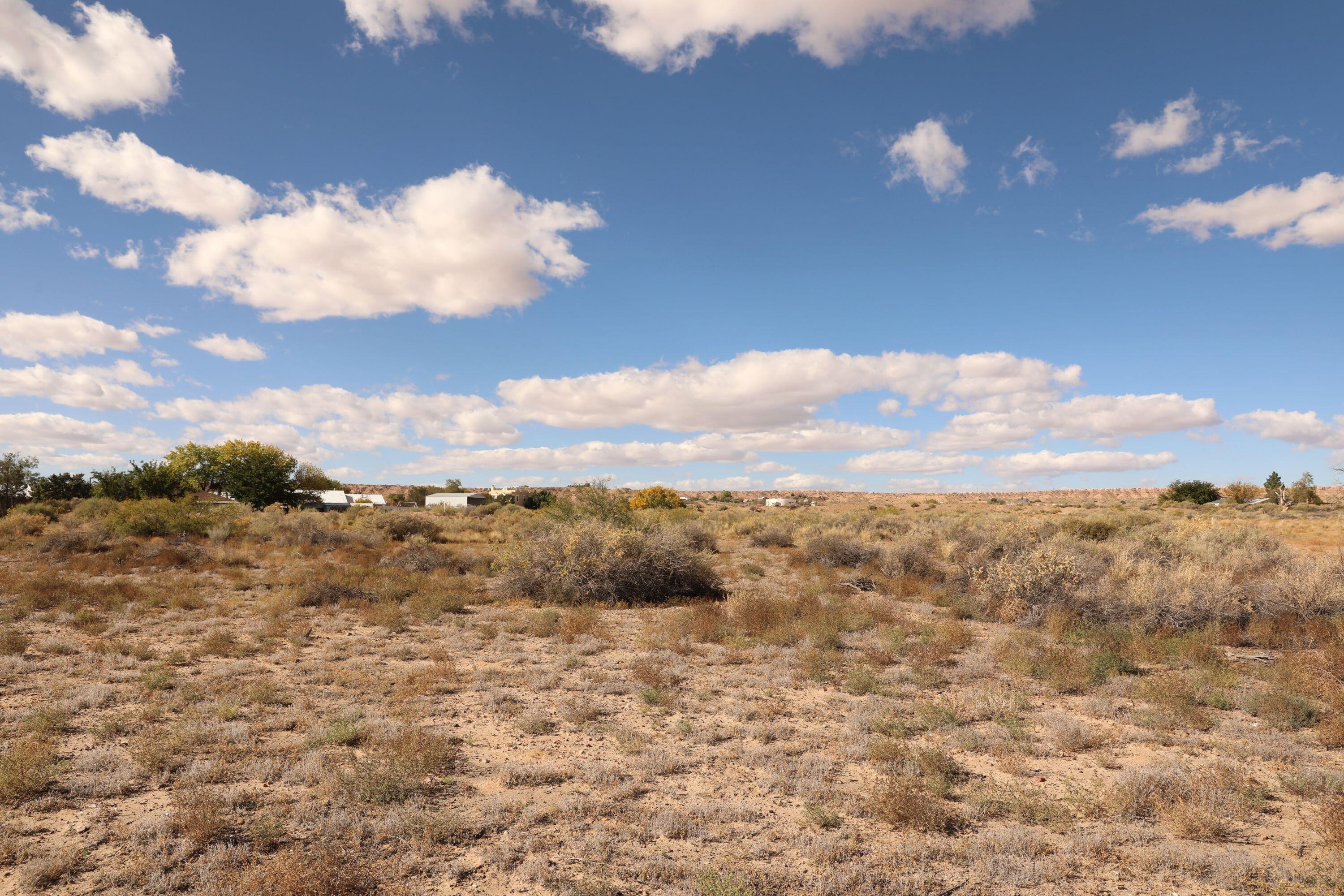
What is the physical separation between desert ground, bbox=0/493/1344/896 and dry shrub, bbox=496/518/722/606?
100 mm

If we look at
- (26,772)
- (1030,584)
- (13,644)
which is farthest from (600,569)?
(26,772)

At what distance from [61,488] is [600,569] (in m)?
57.4

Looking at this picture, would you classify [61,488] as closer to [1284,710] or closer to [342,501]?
[342,501]

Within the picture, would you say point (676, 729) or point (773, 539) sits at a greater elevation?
point (773, 539)

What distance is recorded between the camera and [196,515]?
2952cm

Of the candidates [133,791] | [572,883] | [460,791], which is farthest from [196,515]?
[572,883]

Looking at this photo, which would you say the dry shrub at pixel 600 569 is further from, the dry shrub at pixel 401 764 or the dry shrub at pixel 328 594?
the dry shrub at pixel 401 764

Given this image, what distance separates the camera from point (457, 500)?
64625 mm

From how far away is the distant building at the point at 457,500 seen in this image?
6260 cm

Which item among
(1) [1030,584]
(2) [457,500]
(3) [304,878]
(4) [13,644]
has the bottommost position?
(3) [304,878]

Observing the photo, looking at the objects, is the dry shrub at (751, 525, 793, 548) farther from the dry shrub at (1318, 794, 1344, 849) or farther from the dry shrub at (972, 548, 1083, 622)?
the dry shrub at (1318, 794, 1344, 849)

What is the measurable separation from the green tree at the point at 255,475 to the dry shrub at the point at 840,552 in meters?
44.0

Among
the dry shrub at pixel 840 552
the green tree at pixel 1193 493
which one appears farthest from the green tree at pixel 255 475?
the green tree at pixel 1193 493

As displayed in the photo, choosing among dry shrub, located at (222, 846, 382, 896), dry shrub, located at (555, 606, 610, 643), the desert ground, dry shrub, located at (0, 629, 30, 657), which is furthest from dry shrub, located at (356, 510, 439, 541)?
dry shrub, located at (222, 846, 382, 896)
